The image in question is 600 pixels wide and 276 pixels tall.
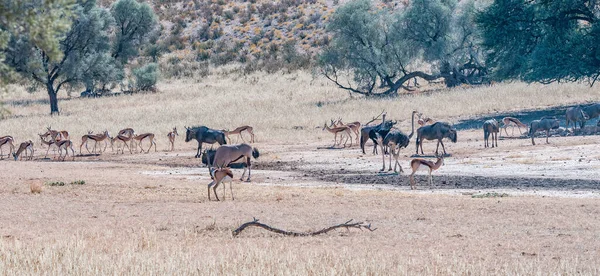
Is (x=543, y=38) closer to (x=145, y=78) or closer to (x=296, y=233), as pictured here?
(x=145, y=78)

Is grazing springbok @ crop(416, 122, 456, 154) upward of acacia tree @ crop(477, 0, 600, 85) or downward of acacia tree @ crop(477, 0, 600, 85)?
downward

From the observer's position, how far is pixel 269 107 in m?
48.0

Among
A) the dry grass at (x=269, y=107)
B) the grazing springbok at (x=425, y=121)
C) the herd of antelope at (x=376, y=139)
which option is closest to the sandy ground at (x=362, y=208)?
the herd of antelope at (x=376, y=139)

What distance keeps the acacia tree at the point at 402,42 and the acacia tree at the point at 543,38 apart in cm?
993

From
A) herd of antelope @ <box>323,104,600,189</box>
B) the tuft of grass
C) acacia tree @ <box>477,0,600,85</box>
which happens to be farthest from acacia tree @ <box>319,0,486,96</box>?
the tuft of grass

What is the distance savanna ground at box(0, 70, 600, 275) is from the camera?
10.8 m

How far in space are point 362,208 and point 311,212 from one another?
44.2 inches

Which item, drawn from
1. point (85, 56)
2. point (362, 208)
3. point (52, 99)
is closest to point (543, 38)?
point (362, 208)

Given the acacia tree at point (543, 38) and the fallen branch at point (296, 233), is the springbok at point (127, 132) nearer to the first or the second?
the acacia tree at point (543, 38)

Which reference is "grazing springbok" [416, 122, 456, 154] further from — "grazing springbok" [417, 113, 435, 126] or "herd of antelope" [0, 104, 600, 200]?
"grazing springbok" [417, 113, 435, 126]

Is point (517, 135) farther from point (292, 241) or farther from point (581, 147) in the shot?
point (292, 241)

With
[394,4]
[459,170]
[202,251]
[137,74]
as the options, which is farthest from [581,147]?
[394,4]

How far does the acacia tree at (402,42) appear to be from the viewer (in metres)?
52.8

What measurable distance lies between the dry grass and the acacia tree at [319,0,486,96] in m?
2.47
